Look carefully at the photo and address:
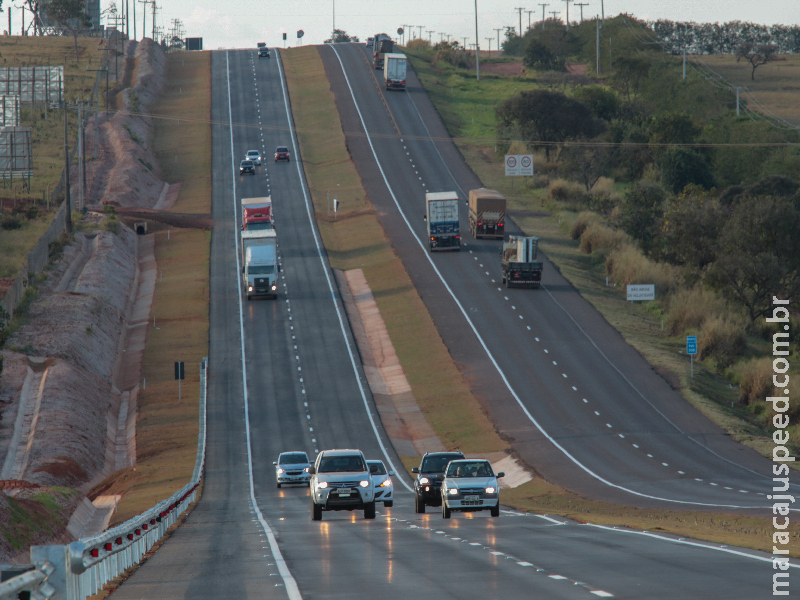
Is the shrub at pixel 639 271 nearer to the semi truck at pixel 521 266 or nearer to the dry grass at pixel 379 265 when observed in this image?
the semi truck at pixel 521 266

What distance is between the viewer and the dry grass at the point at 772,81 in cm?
14188

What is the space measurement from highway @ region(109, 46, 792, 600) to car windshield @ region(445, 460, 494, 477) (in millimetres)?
1224

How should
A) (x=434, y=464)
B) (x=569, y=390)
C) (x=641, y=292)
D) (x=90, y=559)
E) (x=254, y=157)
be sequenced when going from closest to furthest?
(x=90, y=559)
(x=434, y=464)
(x=569, y=390)
(x=641, y=292)
(x=254, y=157)

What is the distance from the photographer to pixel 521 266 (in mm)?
68875

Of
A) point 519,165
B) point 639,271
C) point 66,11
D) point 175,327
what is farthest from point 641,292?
point 66,11

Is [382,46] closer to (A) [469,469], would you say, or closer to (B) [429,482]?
(B) [429,482]

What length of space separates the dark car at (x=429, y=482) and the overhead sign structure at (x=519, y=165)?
7282cm

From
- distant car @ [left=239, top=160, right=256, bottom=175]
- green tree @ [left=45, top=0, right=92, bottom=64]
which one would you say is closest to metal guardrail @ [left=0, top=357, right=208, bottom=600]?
distant car @ [left=239, top=160, right=256, bottom=175]

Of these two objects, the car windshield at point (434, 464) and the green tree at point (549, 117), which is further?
the green tree at point (549, 117)

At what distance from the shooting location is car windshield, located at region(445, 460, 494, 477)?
25922 millimetres

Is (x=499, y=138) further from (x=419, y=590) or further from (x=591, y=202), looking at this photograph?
(x=419, y=590)

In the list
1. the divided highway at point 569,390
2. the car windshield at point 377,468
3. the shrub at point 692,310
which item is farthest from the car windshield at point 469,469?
the shrub at point 692,310

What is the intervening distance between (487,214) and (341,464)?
56672 mm

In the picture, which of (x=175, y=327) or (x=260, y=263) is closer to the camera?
(x=175, y=327)
